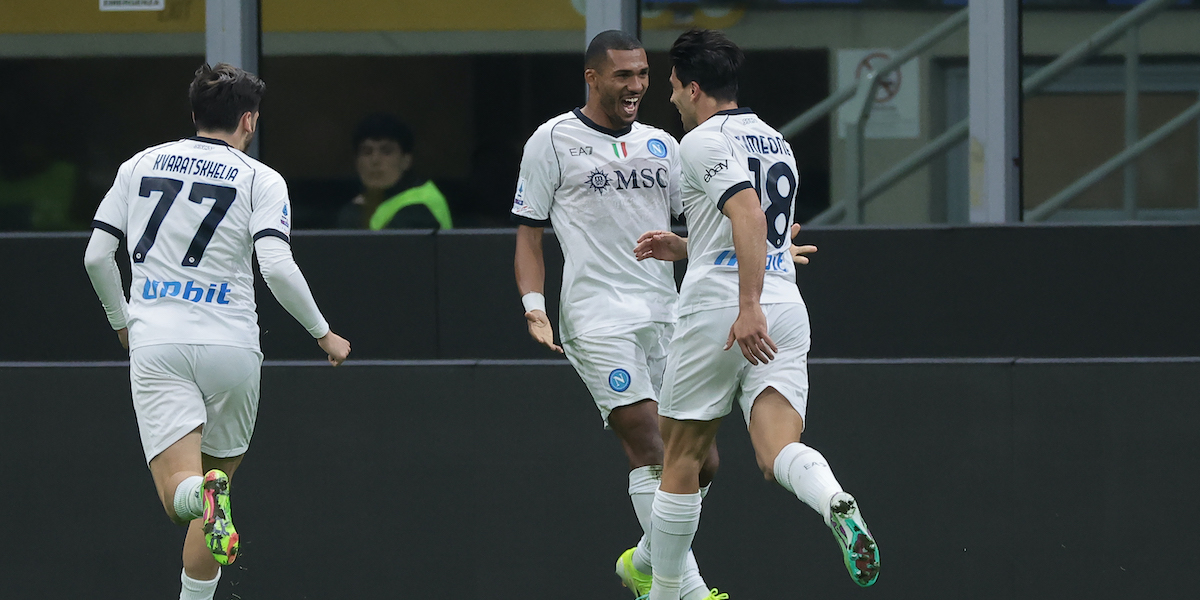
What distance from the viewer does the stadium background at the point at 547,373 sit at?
20.6ft

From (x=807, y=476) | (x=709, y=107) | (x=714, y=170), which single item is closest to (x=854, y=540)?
(x=807, y=476)

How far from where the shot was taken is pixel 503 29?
7.13m

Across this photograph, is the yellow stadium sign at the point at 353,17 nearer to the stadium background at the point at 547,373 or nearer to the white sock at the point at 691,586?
the stadium background at the point at 547,373

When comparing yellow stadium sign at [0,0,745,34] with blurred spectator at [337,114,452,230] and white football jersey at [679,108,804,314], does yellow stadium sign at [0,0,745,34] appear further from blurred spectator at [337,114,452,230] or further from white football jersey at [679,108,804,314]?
white football jersey at [679,108,804,314]

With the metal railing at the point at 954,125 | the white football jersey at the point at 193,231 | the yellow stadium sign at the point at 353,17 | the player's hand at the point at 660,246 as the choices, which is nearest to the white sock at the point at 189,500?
the white football jersey at the point at 193,231

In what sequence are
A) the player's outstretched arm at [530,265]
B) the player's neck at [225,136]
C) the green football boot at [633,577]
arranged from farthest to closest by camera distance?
1. the green football boot at [633,577]
2. the player's outstretched arm at [530,265]
3. the player's neck at [225,136]

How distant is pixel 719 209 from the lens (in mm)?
4746

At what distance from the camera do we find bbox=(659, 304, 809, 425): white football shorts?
4.86 metres

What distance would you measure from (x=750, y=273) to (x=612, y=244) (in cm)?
100

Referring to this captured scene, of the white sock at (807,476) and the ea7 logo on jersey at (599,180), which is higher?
the ea7 logo on jersey at (599,180)

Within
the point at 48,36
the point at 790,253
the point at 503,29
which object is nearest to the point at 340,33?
the point at 503,29

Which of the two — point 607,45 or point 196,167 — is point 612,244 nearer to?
point 607,45

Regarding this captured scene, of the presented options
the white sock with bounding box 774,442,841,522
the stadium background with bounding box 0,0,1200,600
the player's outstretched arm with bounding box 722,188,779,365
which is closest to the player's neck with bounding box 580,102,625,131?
the player's outstretched arm with bounding box 722,188,779,365

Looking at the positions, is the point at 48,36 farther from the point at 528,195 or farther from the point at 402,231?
the point at 528,195
